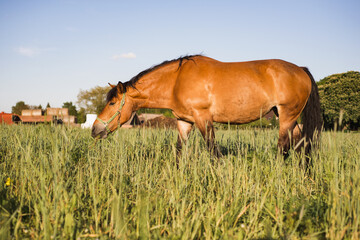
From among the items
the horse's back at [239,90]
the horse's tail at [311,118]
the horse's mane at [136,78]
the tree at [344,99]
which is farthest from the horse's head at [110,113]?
the tree at [344,99]

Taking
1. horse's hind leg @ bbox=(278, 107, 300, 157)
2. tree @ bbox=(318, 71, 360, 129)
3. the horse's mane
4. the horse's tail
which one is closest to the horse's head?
the horse's mane

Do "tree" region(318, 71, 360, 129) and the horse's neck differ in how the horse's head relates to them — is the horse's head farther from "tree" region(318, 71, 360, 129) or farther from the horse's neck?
"tree" region(318, 71, 360, 129)

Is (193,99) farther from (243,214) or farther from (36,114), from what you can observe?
(36,114)

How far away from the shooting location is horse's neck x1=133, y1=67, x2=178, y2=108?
15.9 feet

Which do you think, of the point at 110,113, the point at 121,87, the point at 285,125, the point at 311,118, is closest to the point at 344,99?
the point at 311,118

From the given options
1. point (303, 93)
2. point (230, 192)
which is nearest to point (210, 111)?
point (303, 93)

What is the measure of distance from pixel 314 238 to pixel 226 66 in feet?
11.3

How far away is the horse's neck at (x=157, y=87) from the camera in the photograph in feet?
15.9

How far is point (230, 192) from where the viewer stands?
7.63 feet

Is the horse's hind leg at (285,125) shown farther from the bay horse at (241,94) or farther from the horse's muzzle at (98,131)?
the horse's muzzle at (98,131)

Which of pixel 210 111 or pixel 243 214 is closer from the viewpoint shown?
pixel 243 214

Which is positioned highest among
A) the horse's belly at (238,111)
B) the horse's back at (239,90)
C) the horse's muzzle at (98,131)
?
the horse's back at (239,90)

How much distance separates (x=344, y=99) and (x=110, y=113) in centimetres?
2970

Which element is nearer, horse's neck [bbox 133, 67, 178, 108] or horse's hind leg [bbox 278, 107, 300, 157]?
horse's hind leg [bbox 278, 107, 300, 157]
